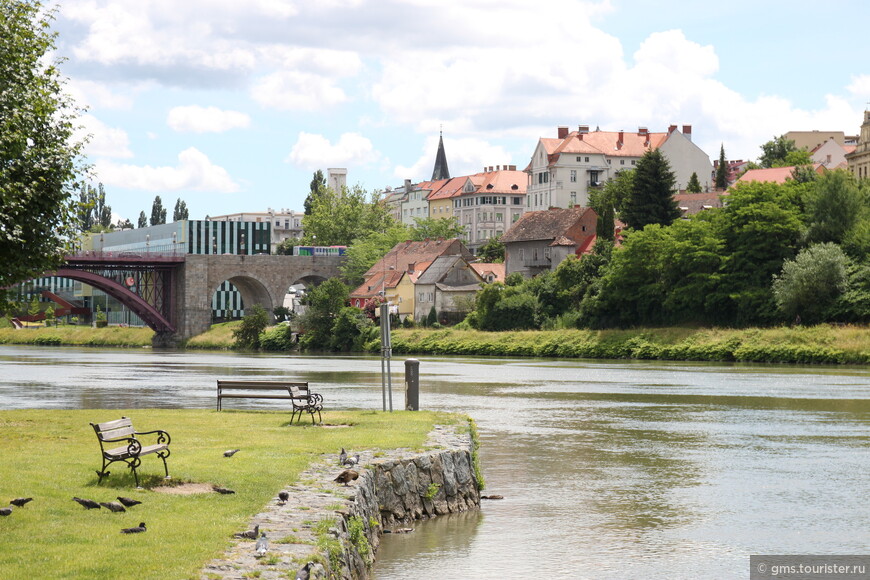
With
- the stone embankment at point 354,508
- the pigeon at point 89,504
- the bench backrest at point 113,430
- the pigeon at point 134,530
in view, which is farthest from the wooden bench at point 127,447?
the pigeon at point 134,530

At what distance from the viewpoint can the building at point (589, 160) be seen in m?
151

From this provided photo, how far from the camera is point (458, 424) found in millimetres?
22703

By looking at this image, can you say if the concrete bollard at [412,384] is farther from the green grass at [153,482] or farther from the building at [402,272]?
the building at [402,272]

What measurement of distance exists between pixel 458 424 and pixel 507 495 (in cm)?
359

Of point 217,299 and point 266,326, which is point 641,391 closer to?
point 266,326

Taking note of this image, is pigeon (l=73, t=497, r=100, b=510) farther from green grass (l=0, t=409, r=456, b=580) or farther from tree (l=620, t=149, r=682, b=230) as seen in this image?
tree (l=620, t=149, r=682, b=230)

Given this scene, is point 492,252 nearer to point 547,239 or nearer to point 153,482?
point 547,239

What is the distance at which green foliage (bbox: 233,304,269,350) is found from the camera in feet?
371

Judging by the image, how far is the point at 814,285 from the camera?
73.0m

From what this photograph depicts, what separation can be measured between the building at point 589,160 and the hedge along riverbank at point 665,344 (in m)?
58.6

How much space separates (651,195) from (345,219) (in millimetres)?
74729

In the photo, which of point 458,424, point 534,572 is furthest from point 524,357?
point 534,572

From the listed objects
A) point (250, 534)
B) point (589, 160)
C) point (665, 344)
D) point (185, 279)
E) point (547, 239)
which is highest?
point (589, 160)

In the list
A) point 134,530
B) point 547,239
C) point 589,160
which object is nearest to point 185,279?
point 547,239
